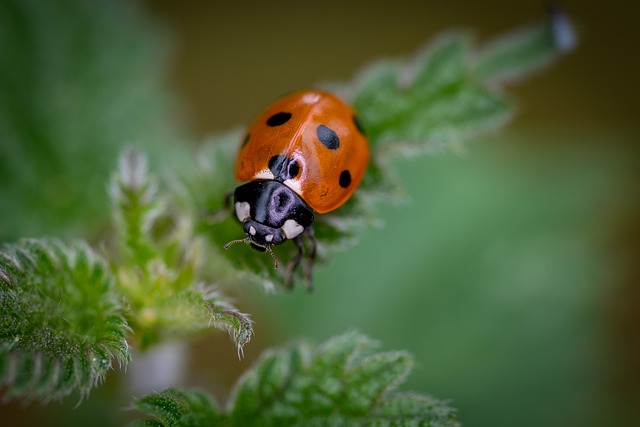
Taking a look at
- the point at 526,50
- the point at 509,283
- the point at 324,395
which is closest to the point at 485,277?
the point at 509,283

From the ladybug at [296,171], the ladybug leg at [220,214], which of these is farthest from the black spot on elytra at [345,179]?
the ladybug leg at [220,214]

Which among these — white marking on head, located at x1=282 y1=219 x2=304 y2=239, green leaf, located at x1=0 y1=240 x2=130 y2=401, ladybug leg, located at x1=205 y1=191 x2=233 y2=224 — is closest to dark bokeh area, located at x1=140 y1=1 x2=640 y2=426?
ladybug leg, located at x1=205 y1=191 x2=233 y2=224

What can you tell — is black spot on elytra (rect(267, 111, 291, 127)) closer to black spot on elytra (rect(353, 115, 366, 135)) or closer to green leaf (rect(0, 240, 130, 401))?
black spot on elytra (rect(353, 115, 366, 135))

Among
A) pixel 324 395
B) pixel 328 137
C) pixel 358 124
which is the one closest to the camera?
pixel 324 395

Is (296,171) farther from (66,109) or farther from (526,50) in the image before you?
(66,109)

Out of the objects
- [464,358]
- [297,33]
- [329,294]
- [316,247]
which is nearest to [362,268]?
[329,294]

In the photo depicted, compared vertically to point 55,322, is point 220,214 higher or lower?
higher
